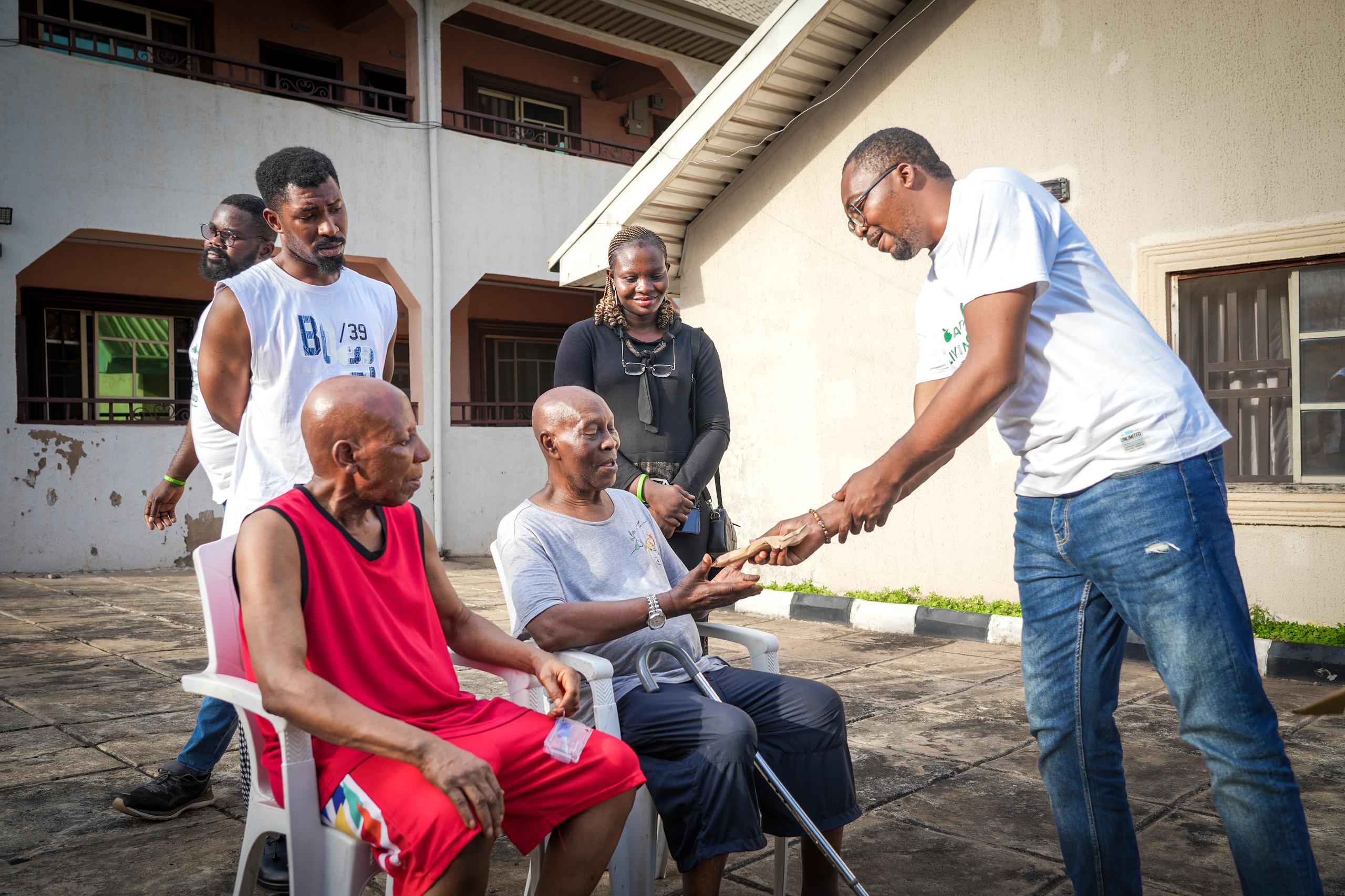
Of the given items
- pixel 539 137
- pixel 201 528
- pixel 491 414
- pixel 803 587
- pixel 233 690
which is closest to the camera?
pixel 233 690

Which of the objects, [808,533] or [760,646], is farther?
[760,646]

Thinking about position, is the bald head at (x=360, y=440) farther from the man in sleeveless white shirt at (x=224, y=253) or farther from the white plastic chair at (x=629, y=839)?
the man in sleeveless white shirt at (x=224, y=253)

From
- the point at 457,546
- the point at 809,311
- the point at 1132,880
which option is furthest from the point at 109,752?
the point at 457,546

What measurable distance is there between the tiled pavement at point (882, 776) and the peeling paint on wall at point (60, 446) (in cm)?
412

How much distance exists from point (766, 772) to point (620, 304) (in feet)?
6.92

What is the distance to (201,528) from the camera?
11.7 meters

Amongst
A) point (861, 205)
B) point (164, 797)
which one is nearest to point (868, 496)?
point (861, 205)

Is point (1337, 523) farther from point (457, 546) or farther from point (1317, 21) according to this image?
point (457, 546)

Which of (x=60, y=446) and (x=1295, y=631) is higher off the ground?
(x=60, y=446)

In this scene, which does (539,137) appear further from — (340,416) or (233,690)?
(233,690)

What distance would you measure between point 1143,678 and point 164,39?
12212mm

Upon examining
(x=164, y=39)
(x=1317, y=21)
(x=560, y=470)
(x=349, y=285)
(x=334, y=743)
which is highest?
(x=164, y=39)

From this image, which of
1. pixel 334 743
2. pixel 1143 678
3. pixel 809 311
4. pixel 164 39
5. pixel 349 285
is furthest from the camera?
pixel 164 39

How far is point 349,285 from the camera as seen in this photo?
11.1 ft
